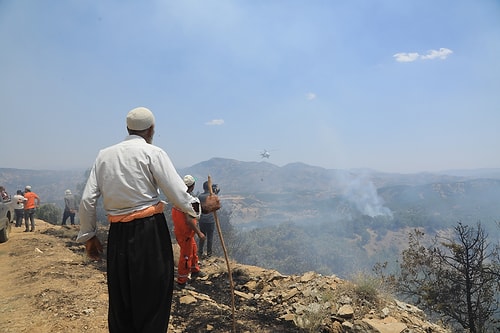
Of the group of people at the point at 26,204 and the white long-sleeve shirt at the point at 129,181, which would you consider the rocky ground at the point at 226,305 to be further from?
the group of people at the point at 26,204

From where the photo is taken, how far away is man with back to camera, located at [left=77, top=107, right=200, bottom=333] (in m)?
2.20

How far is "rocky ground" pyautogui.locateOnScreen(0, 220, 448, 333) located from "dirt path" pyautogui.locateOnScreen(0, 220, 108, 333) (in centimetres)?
1

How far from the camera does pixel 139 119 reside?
7.80 ft

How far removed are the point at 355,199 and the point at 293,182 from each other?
53577 mm

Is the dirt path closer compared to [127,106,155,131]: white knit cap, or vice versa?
[127,106,155,131]: white knit cap

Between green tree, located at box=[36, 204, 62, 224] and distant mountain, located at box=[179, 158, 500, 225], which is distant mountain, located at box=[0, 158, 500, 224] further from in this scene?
green tree, located at box=[36, 204, 62, 224]

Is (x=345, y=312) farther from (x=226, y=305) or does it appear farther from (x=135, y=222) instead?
(x=135, y=222)

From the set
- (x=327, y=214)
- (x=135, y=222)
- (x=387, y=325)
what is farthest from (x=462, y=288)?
(x=327, y=214)

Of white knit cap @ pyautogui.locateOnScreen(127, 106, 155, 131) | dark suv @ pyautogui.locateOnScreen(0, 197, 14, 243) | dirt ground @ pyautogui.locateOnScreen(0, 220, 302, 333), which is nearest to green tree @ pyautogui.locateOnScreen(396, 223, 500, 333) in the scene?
dirt ground @ pyautogui.locateOnScreen(0, 220, 302, 333)

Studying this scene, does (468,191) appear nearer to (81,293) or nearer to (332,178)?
(332,178)

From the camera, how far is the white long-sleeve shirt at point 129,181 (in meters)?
2.18

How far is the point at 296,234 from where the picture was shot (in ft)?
187

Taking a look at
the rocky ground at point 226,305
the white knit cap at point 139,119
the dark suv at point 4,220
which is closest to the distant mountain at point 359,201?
the dark suv at point 4,220

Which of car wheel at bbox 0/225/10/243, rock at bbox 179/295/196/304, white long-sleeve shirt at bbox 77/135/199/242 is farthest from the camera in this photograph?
car wheel at bbox 0/225/10/243
